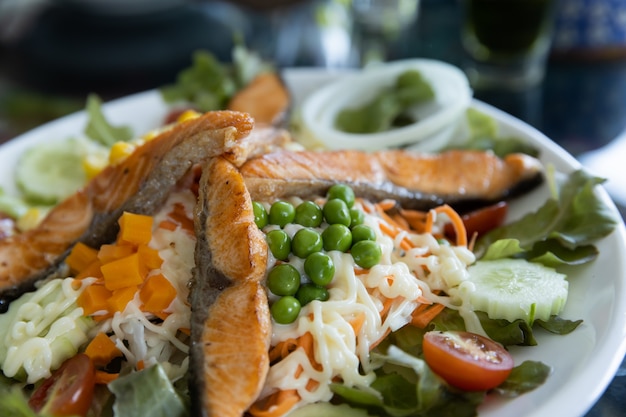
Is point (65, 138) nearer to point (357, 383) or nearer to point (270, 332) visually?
point (270, 332)

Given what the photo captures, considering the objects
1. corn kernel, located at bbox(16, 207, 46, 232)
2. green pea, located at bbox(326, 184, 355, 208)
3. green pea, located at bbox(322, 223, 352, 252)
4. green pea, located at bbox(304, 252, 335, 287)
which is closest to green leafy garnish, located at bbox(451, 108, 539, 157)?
green pea, located at bbox(326, 184, 355, 208)

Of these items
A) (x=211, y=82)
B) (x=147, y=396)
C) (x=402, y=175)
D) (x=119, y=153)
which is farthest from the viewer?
(x=211, y=82)

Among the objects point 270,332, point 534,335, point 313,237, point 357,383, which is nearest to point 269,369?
point 270,332

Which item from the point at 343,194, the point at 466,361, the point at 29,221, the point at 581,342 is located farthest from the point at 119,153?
the point at 581,342

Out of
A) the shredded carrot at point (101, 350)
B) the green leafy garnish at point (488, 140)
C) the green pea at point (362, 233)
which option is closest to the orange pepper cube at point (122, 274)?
the shredded carrot at point (101, 350)

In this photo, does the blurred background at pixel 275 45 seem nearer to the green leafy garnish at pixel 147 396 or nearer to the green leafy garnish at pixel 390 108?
the green leafy garnish at pixel 390 108

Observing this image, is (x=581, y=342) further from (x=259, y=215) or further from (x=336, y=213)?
(x=259, y=215)

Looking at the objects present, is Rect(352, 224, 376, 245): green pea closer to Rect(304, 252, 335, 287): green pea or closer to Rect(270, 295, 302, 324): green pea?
Rect(304, 252, 335, 287): green pea
